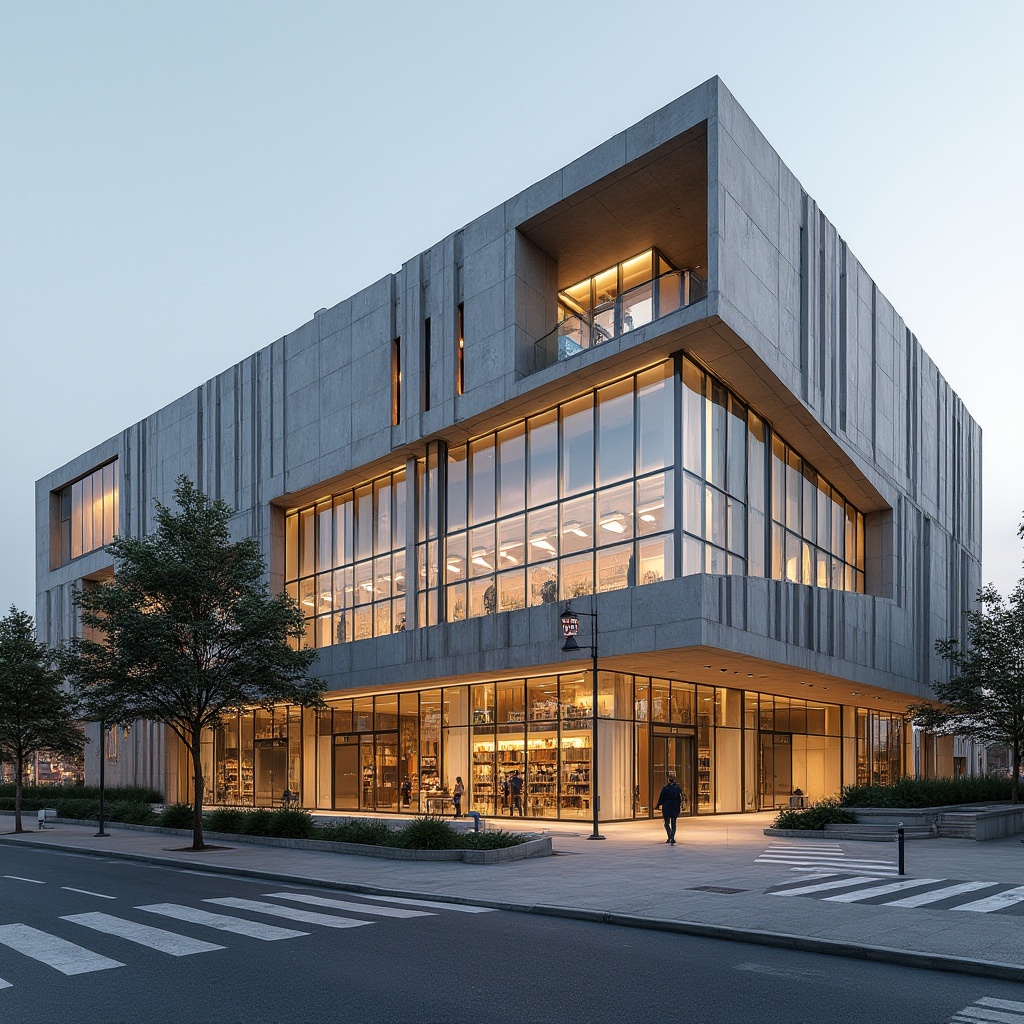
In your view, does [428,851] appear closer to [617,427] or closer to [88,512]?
[617,427]

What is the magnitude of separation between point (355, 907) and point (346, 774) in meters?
28.0

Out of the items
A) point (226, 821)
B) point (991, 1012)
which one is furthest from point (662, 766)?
point (991, 1012)

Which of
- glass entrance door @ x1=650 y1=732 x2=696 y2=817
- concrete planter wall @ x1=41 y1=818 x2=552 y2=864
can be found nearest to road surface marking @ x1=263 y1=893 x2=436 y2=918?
concrete planter wall @ x1=41 y1=818 x2=552 y2=864

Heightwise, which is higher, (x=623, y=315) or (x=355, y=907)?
(x=623, y=315)

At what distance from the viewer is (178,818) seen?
112 feet

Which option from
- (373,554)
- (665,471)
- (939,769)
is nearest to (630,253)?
(665,471)

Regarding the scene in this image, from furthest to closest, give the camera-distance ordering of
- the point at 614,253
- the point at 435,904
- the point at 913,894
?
the point at 614,253, the point at 435,904, the point at 913,894

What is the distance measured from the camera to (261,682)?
100 ft

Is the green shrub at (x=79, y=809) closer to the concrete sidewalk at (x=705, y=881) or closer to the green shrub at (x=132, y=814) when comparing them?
the green shrub at (x=132, y=814)

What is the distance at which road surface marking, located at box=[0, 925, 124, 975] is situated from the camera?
11258 millimetres

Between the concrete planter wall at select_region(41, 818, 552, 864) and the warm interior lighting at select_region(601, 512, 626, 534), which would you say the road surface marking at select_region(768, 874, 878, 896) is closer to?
the concrete planter wall at select_region(41, 818, 552, 864)

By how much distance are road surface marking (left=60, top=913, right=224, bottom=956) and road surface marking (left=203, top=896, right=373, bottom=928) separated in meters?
1.86

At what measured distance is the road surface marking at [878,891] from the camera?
625 inches

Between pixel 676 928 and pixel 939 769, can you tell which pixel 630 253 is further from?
pixel 939 769
